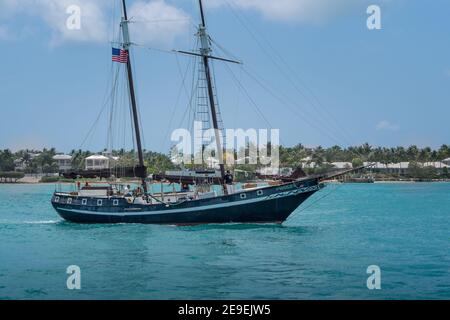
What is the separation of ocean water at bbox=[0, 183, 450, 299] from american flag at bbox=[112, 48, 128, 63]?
493 inches

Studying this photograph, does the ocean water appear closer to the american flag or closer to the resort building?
the resort building

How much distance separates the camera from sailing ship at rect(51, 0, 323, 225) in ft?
141

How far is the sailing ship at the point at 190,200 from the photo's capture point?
141 feet

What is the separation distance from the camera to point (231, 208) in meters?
43.0

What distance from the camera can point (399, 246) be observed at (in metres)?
36.1

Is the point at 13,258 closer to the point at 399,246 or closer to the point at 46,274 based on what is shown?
A: the point at 46,274

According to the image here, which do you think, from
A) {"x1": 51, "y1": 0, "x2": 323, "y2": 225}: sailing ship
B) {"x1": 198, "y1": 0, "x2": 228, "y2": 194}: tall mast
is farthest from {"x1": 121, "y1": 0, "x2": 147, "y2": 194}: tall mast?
{"x1": 198, "y1": 0, "x2": 228, "y2": 194}: tall mast

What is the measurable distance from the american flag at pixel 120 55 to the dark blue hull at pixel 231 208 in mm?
10523

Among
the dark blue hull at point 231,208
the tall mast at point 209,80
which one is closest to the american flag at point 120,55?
the tall mast at point 209,80

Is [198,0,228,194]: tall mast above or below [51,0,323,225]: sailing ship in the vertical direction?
above

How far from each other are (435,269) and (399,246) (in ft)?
27.7

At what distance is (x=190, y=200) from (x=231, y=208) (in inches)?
118

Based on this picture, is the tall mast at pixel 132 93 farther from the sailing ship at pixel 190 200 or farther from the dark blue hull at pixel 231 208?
the dark blue hull at pixel 231 208

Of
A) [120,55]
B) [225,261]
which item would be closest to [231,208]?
[225,261]
